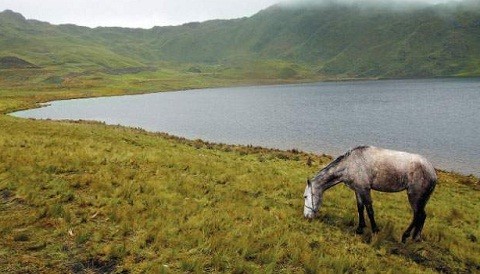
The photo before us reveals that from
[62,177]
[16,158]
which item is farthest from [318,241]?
[16,158]

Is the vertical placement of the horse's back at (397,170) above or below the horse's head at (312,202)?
above

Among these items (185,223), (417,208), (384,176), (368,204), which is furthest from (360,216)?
(185,223)

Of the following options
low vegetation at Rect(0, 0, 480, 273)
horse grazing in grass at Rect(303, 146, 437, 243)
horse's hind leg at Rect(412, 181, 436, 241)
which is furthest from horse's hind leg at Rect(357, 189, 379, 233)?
horse's hind leg at Rect(412, 181, 436, 241)

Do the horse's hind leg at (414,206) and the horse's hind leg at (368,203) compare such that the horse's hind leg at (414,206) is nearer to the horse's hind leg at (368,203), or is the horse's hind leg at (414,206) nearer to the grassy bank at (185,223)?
the grassy bank at (185,223)

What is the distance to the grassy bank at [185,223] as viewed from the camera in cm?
1023

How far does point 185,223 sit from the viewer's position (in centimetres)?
1246

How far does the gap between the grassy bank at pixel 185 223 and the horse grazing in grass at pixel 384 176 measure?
2.85ft

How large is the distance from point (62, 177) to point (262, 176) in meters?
10.9

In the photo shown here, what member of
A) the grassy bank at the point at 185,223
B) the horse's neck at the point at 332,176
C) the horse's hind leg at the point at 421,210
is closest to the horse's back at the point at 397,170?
the horse's hind leg at the point at 421,210

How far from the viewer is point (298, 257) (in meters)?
10.9

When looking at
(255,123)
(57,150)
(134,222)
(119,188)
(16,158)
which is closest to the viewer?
(134,222)

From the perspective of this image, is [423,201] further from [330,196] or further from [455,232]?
[330,196]

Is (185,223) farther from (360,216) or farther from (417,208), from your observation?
(417,208)

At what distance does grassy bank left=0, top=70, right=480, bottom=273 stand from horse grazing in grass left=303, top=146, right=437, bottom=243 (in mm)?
868
